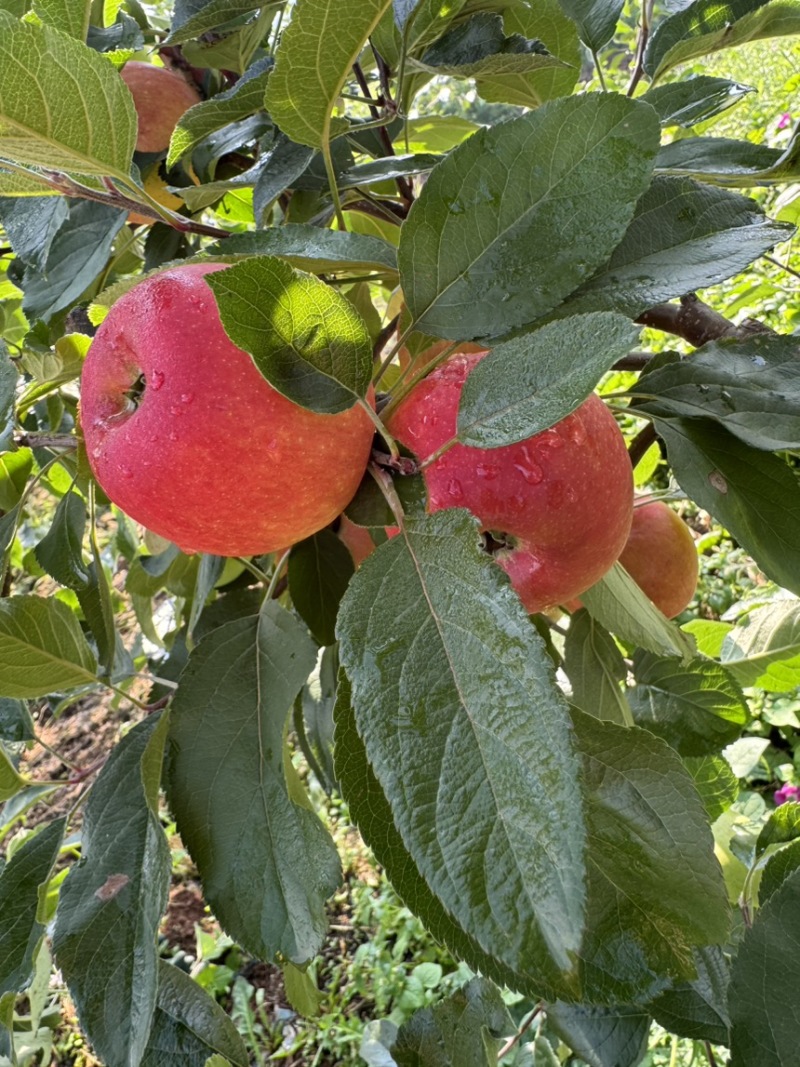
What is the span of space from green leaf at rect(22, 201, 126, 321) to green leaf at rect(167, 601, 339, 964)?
0.32m

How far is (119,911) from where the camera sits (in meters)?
0.57

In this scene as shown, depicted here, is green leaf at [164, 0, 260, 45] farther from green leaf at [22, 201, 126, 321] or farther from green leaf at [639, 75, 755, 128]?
green leaf at [639, 75, 755, 128]

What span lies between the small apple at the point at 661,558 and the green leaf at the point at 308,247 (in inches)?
17.8

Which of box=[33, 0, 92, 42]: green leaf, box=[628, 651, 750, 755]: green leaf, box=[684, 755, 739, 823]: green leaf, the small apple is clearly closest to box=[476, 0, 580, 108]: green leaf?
box=[33, 0, 92, 42]: green leaf

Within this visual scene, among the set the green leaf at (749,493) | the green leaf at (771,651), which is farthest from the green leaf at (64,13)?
the green leaf at (771,651)

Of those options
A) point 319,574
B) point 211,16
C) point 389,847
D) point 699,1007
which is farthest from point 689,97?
point 699,1007

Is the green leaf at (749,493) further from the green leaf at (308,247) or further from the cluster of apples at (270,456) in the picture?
the green leaf at (308,247)

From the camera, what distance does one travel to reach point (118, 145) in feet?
1.60

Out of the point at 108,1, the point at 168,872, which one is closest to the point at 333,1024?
the point at 168,872

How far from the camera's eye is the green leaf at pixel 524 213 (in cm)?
43

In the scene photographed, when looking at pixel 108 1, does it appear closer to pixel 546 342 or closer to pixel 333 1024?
pixel 546 342

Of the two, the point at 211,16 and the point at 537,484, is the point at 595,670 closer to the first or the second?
the point at 537,484

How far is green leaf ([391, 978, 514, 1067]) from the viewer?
2.03ft

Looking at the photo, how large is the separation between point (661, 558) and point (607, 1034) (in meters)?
0.43
